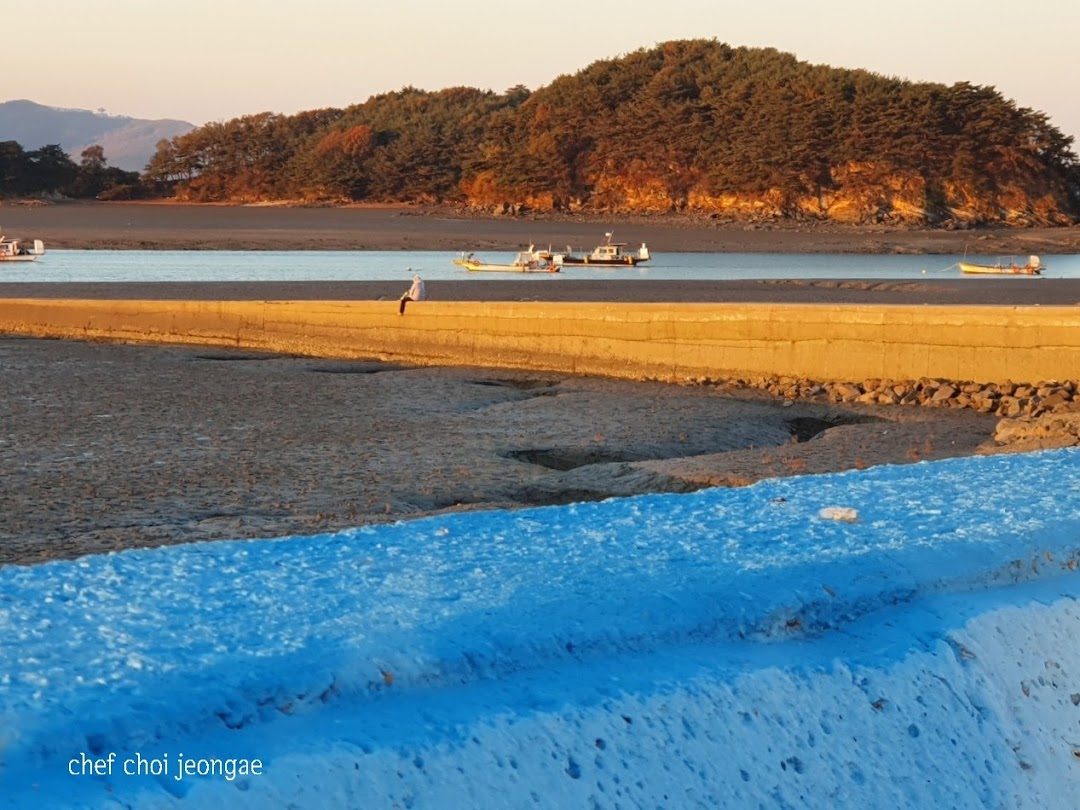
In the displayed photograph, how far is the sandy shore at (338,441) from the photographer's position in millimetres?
8227

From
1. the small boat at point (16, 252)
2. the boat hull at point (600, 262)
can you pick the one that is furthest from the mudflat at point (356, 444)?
the small boat at point (16, 252)

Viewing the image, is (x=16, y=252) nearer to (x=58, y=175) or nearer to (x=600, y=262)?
(x=600, y=262)

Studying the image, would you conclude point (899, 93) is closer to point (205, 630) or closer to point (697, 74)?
point (697, 74)

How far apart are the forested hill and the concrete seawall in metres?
56.8

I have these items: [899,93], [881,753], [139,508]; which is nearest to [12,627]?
[881,753]

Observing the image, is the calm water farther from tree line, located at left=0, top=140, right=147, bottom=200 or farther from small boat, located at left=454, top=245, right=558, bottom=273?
tree line, located at left=0, top=140, right=147, bottom=200

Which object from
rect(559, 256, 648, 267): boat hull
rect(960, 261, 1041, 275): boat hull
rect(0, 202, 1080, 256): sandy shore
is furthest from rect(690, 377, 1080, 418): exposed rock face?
rect(0, 202, 1080, 256): sandy shore

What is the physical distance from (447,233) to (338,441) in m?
55.5

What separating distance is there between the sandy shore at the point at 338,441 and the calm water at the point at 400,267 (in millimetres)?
17553

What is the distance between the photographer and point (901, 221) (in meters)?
71.8

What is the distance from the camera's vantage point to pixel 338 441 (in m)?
11.1

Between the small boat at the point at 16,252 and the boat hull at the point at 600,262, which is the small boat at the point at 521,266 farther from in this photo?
the small boat at the point at 16,252

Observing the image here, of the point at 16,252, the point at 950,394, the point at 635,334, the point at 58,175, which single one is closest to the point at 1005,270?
the point at 635,334

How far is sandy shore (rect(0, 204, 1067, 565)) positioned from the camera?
8227mm
